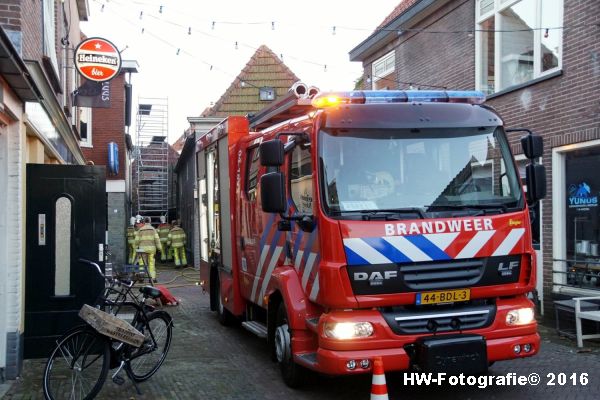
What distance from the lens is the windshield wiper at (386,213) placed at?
16.7 ft

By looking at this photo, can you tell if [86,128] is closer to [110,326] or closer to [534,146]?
[110,326]

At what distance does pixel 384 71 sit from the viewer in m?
14.8

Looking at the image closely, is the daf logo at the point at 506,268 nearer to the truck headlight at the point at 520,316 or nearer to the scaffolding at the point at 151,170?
the truck headlight at the point at 520,316

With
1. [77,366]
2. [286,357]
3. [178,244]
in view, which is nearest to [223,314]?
[286,357]

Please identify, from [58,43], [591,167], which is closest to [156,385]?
[591,167]

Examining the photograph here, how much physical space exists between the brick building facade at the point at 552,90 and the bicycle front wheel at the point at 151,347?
5663 mm

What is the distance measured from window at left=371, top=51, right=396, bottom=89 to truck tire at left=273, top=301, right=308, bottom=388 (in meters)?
A: 9.01

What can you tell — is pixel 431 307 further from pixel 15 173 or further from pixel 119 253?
pixel 119 253

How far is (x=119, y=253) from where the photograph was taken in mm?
19531

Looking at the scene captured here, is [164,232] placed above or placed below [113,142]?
below

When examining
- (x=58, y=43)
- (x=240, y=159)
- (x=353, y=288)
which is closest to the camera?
(x=353, y=288)

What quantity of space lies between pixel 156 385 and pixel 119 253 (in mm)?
14002

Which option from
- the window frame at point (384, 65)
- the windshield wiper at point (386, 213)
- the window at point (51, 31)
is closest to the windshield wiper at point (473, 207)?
the windshield wiper at point (386, 213)

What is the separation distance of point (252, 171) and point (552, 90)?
475 centimetres
